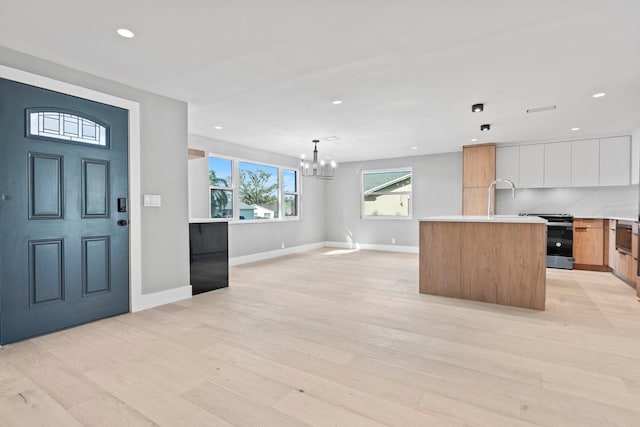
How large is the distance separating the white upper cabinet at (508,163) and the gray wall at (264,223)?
4321 millimetres

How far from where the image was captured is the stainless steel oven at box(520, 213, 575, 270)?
18.2ft

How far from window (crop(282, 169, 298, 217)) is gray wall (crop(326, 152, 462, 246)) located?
1280 millimetres

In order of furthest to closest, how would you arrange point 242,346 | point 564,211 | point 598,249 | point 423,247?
point 564,211
point 598,249
point 423,247
point 242,346

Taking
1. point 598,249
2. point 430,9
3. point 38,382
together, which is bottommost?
→ point 38,382

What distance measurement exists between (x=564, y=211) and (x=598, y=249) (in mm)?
1004

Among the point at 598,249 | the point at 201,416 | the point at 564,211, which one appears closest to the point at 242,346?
the point at 201,416

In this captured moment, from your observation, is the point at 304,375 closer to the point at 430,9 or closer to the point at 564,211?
the point at 430,9

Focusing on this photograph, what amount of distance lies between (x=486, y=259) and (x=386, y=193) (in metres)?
4.58

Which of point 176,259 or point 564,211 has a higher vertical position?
point 564,211

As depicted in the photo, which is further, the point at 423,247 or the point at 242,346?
the point at 423,247

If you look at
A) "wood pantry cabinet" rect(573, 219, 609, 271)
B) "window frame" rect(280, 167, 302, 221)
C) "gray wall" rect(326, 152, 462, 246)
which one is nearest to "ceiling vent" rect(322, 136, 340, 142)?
"window frame" rect(280, 167, 302, 221)

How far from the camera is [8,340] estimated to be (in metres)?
2.55

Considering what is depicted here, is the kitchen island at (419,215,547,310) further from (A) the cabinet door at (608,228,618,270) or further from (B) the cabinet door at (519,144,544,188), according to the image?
(B) the cabinet door at (519,144,544,188)

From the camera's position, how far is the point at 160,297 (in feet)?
11.7
